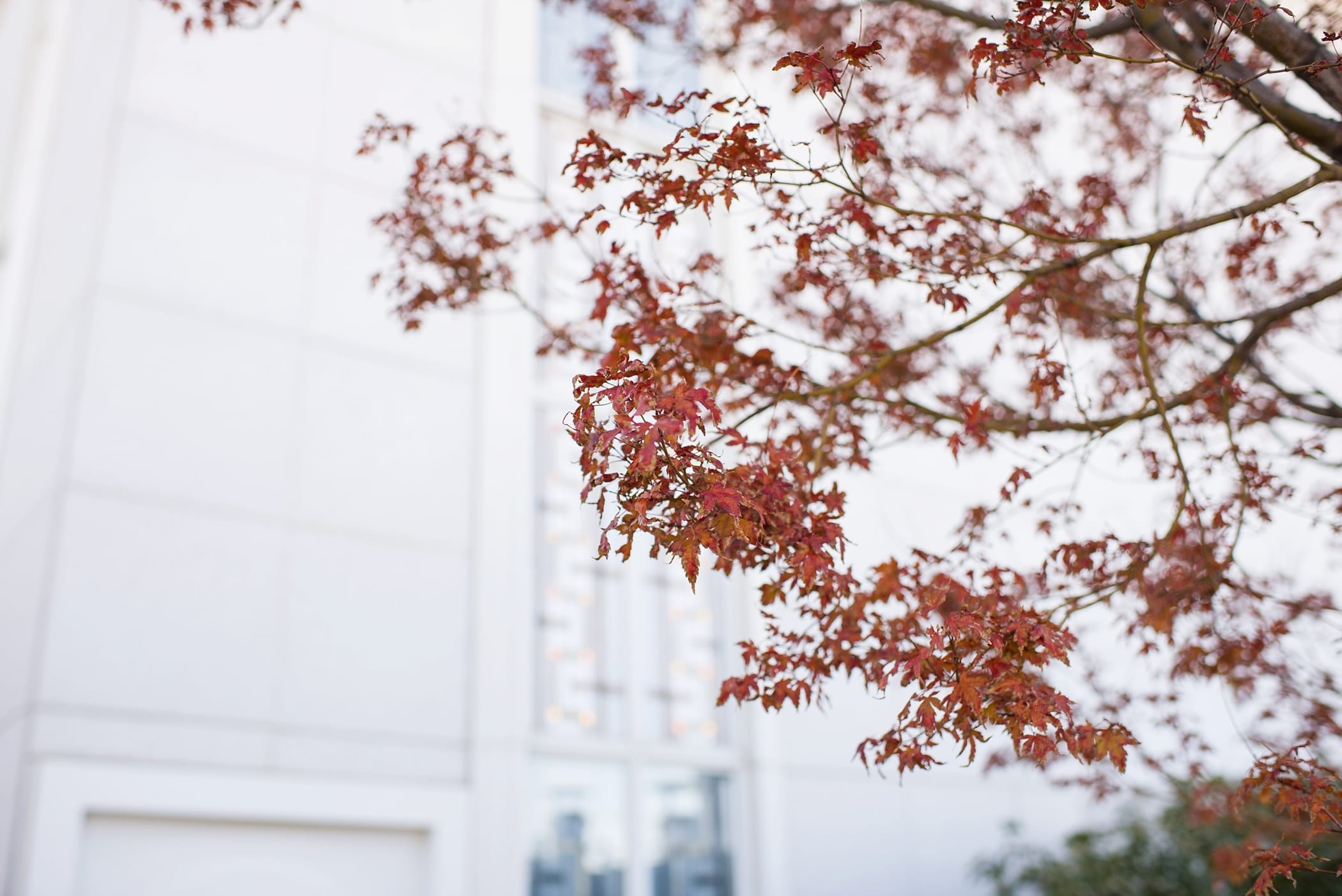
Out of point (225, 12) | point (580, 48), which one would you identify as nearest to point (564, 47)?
point (580, 48)

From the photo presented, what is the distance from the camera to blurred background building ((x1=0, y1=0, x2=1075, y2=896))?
4.39m

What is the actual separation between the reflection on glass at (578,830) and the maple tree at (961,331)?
5.91ft

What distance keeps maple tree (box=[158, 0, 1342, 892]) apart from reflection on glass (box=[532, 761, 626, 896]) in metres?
1.80

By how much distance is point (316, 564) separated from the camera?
4910 mm

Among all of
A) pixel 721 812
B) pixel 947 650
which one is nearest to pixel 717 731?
pixel 721 812

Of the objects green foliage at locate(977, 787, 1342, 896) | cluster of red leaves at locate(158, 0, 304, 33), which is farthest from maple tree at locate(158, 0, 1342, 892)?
green foliage at locate(977, 787, 1342, 896)

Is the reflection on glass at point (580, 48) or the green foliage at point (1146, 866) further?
the reflection on glass at point (580, 48)

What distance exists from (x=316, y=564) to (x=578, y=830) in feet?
5.10

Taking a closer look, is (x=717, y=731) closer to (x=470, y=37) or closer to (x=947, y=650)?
(x=470, y=37)

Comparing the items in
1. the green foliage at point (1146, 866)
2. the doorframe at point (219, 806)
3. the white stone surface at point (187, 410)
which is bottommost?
the green foliage at point (1146, 866)

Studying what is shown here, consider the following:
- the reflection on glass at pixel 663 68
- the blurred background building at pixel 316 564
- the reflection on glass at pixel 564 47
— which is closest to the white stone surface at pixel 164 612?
the blurred background building at pixel 316 564

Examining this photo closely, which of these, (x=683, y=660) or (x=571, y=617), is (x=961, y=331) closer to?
(x=571, y=617)

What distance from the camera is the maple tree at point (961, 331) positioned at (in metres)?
2.04

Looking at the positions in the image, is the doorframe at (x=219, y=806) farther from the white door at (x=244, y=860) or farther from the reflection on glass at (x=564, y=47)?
the reflection on glass at (x=564, y=47)
